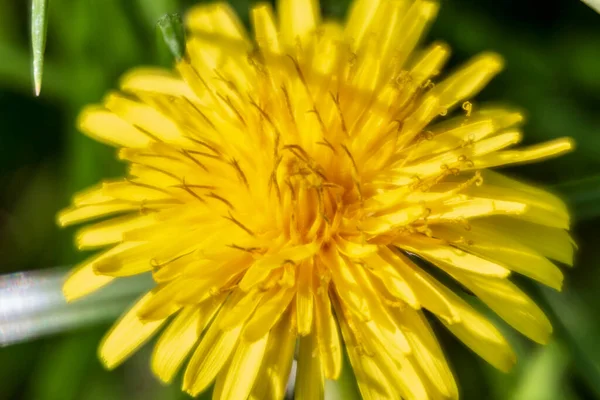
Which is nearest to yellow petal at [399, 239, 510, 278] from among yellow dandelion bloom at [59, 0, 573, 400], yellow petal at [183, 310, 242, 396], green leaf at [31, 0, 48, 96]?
yellow dandelion bloom at [59, 0, 573, 400]

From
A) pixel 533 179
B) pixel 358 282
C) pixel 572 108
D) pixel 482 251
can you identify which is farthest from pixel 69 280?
pixel 572 108

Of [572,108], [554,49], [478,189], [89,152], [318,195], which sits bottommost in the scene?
[89,152]

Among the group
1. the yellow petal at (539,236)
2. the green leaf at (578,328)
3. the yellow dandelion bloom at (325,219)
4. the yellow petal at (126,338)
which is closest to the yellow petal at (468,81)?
the yellow dandelion bloom at (325,219)

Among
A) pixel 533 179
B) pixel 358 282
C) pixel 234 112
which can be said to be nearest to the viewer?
pixel 358 282

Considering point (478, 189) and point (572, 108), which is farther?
point (572, 108)

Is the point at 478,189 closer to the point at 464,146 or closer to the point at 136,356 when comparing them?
the point at 464,146

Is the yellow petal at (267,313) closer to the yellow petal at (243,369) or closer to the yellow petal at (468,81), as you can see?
the yellow petal at (243,369)
